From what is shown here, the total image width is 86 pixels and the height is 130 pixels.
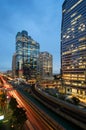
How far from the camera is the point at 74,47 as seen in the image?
17212cm

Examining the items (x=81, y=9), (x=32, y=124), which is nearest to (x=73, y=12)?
(x=81, y=9)

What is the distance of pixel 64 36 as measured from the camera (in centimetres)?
19488

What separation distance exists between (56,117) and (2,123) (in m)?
20.4

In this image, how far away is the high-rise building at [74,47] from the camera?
15600 cm

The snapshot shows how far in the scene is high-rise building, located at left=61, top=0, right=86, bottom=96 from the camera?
512ft

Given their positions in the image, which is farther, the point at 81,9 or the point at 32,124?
the point at 81,9

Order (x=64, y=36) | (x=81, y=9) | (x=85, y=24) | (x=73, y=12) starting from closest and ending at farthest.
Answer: (x=85, y=24)
(x=81, y=9)
(x=73, y=12)
(x=64, y=36)

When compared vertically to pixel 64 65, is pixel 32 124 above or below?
below

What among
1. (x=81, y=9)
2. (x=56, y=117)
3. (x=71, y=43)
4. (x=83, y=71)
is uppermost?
(x=81, y=9)

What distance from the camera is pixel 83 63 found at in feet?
510

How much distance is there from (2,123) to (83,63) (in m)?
103

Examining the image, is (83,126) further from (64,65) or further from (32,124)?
(64,65)

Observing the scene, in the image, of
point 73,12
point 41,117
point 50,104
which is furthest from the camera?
point 73,12

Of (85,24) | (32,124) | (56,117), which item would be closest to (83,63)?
(85,24)
